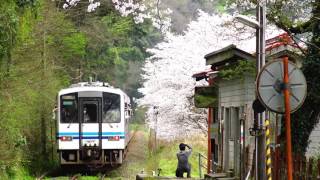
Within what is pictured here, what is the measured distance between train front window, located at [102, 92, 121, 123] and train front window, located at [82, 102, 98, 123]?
253 mm

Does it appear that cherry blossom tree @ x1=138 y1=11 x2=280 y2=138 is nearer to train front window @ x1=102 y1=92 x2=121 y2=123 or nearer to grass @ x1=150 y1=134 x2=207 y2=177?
grass @ x1=150 y1=134 x2=207 y2=177

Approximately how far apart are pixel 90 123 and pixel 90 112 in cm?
38

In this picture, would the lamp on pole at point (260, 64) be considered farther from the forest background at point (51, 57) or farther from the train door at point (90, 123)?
the train door at point (90, 123)

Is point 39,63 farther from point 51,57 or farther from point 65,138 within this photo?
point 51,57

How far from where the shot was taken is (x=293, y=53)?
43.8ft

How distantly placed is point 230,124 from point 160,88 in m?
19.2

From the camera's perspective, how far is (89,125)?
20.4 metres

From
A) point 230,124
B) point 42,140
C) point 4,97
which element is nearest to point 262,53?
point 230,124

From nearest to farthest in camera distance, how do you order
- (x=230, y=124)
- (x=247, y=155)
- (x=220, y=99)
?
(x=247, y=155)
(x=230, y=124)
(x=220, y=99)

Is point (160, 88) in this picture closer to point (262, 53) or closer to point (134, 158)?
point (134, 158)

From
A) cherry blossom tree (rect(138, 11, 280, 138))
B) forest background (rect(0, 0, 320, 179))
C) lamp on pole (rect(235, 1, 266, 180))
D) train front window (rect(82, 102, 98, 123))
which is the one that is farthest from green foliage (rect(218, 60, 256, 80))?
cherry blossom tree (rect(138, 11, 280, 138))

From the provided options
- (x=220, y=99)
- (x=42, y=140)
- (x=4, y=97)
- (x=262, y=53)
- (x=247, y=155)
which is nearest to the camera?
(x=262, y=53)

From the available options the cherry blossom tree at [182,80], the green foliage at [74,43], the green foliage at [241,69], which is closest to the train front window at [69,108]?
the green foliage at [74,43]

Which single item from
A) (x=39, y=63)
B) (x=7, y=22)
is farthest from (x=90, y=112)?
(x=7, y=22)
